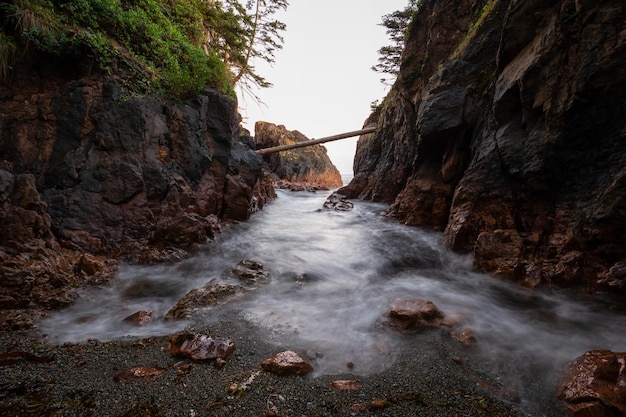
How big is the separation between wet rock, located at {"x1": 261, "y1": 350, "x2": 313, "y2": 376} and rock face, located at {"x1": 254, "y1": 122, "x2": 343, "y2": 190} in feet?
79.2

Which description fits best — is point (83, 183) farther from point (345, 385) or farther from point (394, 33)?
point (394, 33)

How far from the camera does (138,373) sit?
7.16ft

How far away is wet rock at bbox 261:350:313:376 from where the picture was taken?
2.29 meters

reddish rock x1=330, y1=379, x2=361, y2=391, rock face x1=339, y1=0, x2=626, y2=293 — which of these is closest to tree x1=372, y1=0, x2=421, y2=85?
rock face x1=339, y1=0, x2=626, y2=293

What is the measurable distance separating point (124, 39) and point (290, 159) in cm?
2301

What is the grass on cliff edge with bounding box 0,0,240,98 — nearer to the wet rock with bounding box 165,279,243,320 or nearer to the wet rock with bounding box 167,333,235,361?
the wet rock with bounding box 165,279,243,320

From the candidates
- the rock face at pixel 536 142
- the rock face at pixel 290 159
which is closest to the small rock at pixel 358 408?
the rock face at pixel 536 142

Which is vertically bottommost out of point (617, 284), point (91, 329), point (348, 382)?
point (91, 329)

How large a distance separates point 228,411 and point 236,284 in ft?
8.15

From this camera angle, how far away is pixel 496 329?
3201mm

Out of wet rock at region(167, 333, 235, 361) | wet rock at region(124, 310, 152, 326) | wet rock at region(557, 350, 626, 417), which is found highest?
wet rock at region(557, 350, 626, 417)

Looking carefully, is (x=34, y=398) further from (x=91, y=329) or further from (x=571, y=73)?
(x=571, y=73)

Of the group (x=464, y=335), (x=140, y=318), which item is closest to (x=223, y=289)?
(x=140, y=318)

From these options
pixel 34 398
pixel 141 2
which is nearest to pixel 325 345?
pixel 34 398
